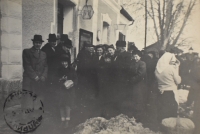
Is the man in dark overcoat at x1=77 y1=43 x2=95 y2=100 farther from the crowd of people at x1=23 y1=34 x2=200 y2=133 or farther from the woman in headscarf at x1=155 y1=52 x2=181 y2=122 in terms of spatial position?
the woman in headscarf at x1=155 y1=52 x2=181 y2=122

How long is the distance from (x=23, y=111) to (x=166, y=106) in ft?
6.97

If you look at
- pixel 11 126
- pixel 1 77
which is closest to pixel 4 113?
pixel 11 126

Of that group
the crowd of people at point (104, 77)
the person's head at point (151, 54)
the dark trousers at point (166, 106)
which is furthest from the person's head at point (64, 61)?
the dark trousers at point (166, 106)

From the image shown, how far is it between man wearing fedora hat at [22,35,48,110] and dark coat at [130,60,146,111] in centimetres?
128

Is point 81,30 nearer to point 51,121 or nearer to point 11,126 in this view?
point 51,121

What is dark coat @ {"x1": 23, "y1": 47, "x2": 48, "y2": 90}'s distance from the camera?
3.08 m

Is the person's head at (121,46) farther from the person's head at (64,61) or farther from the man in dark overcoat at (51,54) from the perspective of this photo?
the man in dark overcoat at (51,54)

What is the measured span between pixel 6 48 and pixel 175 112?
2629 millimetres

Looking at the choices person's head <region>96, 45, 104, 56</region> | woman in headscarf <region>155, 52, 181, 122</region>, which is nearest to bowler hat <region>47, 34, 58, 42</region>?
person's head <region>96, 45, 104, 56</region>

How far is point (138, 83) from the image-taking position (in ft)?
10.1

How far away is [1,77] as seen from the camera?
3127 millimetres

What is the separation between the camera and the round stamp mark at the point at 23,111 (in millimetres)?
3148

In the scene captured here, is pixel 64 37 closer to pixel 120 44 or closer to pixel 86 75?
pixel 86 75

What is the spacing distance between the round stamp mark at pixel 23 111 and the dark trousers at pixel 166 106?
1.75 m
